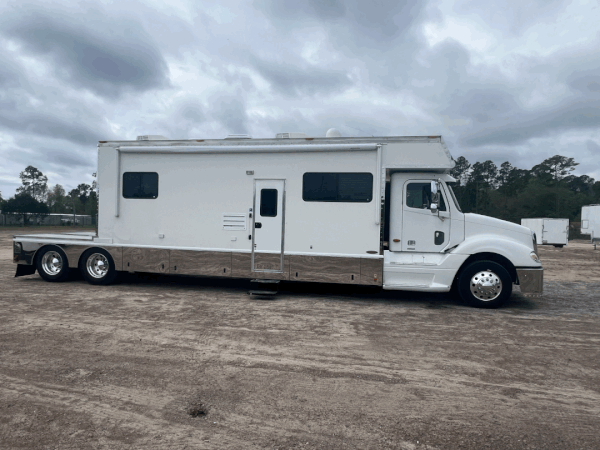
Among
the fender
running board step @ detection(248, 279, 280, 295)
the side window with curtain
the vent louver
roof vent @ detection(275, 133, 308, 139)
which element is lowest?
running board step @ detection(248, 279, 280, 295)

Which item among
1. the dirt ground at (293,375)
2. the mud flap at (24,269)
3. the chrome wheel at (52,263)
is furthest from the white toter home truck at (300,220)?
the mud flap at (24,269)

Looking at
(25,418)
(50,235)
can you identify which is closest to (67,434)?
(25,418)

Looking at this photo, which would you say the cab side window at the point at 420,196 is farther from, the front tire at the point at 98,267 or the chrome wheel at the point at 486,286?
the front tire at the point at 98,267

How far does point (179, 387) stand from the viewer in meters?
3.72

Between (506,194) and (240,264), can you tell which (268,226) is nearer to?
(240,264)

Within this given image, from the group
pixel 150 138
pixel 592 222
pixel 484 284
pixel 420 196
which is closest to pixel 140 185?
pixel 150 138

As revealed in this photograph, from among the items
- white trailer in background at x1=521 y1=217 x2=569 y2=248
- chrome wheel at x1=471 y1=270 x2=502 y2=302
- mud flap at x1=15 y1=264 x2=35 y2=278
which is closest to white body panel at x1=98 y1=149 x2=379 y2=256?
chrome wheel at x1=471 y1=270 x2=502 y2=302

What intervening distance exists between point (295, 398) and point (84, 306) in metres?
5.03

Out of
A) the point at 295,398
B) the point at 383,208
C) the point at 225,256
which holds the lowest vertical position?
the point at 295,398

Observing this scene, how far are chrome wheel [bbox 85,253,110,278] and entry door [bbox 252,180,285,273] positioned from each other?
3.68 metres

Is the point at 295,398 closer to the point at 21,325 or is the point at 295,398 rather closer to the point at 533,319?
the point at 21,325

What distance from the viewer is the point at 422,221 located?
7.63 meters

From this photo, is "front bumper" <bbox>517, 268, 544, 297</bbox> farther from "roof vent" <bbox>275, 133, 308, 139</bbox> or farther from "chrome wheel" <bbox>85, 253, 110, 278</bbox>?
"chrome wheel" <bbox>85, 253, 110, 278</bbox>

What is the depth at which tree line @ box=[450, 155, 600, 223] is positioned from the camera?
204 ft
